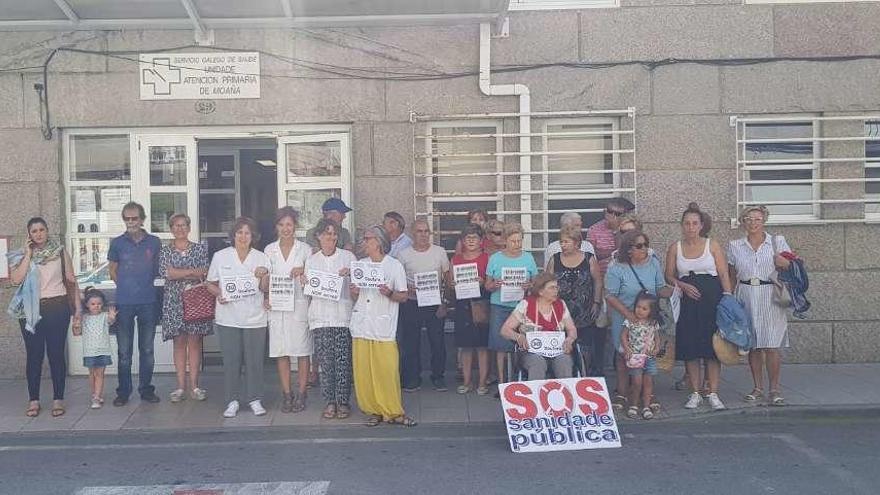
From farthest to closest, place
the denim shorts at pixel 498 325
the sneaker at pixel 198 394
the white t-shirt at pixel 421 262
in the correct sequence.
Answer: the white t-shirt at pixel 421 262 < the sneaker at pixel 198 394 < the denim shorts at pixel 498 325

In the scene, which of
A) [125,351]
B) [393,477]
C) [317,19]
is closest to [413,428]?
[393,477]

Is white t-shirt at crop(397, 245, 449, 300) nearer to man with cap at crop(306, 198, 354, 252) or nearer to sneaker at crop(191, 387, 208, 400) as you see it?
man with cap at crop(306, 198, 354, 252)

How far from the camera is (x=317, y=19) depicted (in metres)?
9.09

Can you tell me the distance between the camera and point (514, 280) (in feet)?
25.2

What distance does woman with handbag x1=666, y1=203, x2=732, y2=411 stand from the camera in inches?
294

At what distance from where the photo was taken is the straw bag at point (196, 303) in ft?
25.7

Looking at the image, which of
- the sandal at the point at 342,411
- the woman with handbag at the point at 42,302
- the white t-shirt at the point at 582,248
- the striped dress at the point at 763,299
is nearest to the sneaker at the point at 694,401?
the striped dress at the point at 763,299

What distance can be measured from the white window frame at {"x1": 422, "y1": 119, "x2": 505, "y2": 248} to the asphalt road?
9.63 feet

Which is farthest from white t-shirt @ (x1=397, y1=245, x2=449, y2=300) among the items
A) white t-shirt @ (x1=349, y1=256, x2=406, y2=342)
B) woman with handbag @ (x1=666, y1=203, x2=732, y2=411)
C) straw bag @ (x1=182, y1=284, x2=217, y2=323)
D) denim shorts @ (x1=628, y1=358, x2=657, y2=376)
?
woman with handbag @ (x1=666, y1=203, x2=732, y2=411)

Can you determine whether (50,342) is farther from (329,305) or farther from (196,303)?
(329,305)

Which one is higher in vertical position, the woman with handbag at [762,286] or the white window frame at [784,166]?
the white window frame at [784,166]

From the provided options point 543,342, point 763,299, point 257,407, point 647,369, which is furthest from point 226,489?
point 763,299

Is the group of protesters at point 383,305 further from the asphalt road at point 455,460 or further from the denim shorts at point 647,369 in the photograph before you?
the asphalt road at point 455,460

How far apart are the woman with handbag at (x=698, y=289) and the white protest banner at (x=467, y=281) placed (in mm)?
1796
